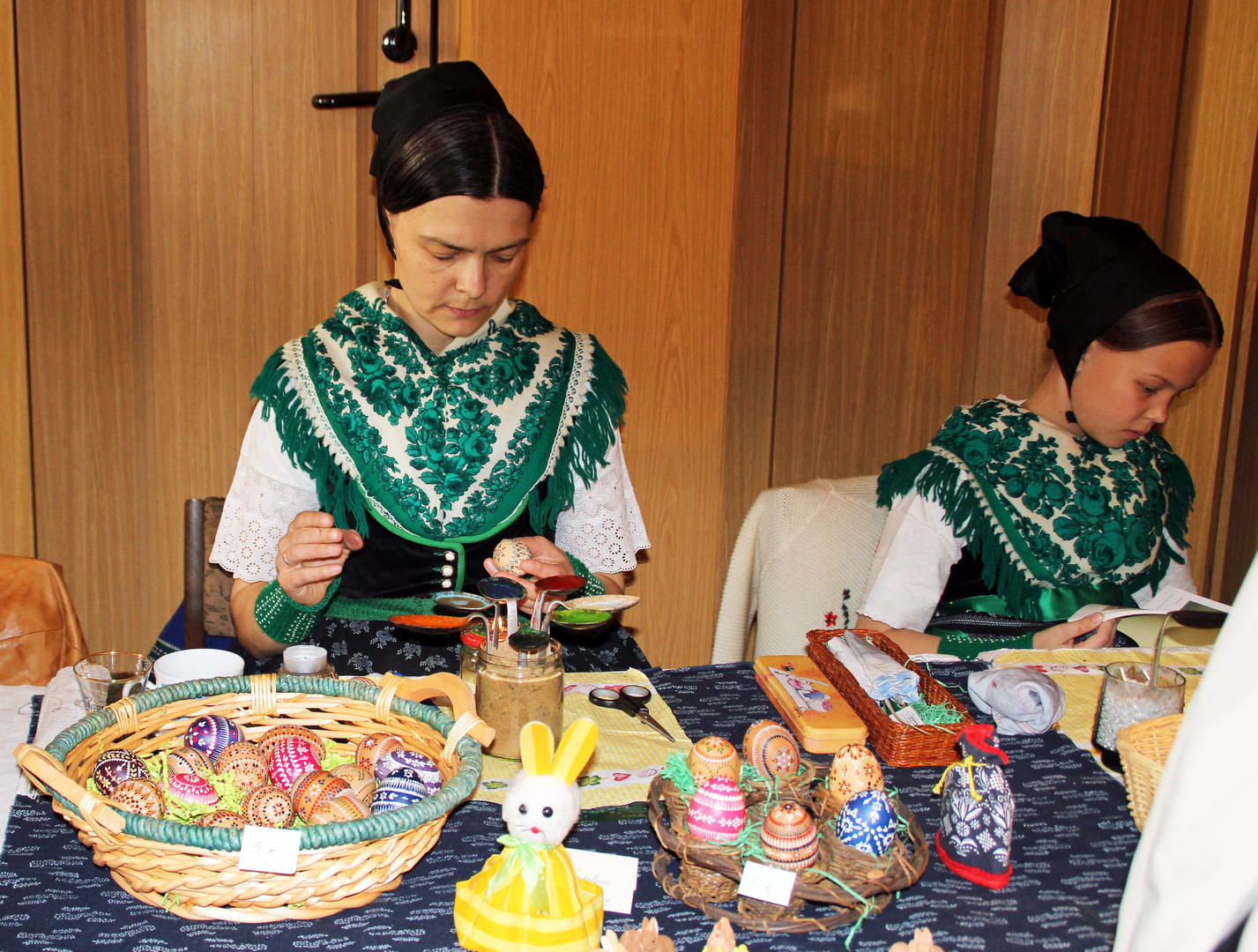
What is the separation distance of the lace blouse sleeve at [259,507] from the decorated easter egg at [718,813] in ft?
3.32

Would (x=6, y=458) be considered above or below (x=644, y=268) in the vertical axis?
below

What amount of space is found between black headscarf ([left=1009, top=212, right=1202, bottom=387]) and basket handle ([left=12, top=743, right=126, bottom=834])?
1.74 m

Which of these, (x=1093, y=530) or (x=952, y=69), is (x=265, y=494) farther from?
(x=952, y=69)

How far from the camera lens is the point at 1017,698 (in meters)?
1.21

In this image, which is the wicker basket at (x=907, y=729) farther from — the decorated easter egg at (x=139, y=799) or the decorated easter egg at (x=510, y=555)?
the decorated easter egg at (x=139, y=799)

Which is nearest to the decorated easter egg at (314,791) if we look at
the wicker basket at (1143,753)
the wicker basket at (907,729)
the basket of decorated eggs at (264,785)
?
the basket of decorated eggs at (264,785)

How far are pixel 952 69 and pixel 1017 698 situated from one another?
87.7 inches

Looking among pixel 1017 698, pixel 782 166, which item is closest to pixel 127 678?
pixel 1017 698

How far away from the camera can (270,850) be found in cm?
74

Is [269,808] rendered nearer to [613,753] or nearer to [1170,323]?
[613,753]

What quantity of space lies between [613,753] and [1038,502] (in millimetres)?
1148

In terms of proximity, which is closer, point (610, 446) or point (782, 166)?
point (610, 446)

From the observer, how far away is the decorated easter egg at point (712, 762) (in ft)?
2.91

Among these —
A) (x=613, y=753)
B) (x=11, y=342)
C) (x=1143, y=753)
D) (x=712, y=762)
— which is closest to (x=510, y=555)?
(x=613, y=753)
